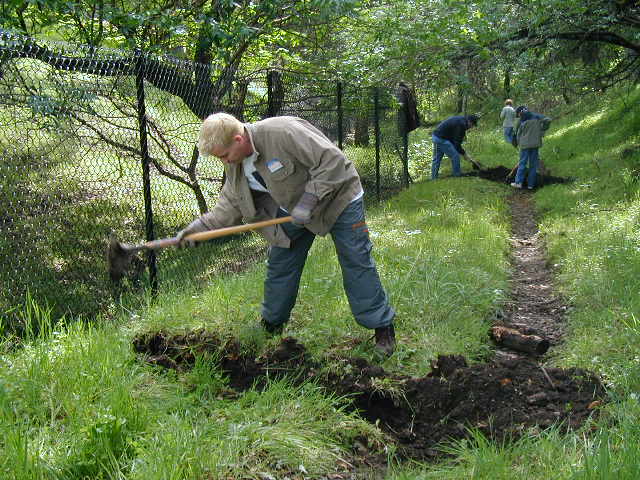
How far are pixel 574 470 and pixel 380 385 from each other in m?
1.50

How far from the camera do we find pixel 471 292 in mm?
5723

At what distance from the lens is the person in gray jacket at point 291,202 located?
4.00 metres

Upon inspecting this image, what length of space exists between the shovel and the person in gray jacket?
124 mm

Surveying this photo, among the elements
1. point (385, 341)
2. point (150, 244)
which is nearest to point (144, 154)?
point (150, 244)

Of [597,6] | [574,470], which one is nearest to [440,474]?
[574,470]

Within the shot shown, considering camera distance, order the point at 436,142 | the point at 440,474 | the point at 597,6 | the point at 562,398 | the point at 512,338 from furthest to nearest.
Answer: the point at 436,142, the point at 597,6, the point at 512,338, the point at 562,398, the point at 440,474

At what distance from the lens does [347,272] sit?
440 cm

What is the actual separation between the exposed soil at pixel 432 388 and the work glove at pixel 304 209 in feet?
3.22

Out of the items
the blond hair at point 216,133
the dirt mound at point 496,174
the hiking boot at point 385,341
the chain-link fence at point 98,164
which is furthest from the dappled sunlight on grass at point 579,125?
the blond hair at point 216,133

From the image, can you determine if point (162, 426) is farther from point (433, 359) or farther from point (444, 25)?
point (444, 25)

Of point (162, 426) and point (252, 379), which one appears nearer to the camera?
point (162, 426)

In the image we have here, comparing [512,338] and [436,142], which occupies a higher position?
[436,142]

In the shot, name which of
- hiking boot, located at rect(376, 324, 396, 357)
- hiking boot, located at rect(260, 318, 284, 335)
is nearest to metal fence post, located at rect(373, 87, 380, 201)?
hiking boot, located at rect(260, 318, 284, 335)

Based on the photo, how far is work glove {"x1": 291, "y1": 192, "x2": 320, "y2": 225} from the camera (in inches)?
155
